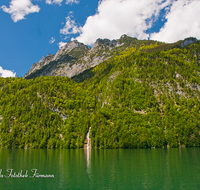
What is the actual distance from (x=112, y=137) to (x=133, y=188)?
99.7 metres

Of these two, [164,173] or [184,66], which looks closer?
[164,173]

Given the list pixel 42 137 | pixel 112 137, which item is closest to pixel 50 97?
pixel 42 137

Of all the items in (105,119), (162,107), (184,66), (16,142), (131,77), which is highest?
(184,66)

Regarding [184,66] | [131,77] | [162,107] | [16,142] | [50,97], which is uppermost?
[184,66]

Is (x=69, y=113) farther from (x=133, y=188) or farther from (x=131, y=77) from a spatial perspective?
(x=133, y=188)

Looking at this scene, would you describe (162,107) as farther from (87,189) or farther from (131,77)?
(87,189)

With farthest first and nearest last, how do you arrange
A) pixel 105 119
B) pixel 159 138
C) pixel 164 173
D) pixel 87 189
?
pixel 105 119, pixel 159 138, pixel 164 173, pixel 87 189

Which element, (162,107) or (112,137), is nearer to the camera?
(112,137)

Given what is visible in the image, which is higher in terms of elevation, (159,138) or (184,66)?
(184,66)

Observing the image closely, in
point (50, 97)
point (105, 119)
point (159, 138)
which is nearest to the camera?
point (159, 138)

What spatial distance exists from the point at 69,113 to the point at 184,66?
5339 inches

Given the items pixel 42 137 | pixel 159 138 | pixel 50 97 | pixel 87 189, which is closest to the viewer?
pixel 87 189

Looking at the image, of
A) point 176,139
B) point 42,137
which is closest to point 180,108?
point 176,139

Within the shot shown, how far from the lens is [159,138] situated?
407 feet
